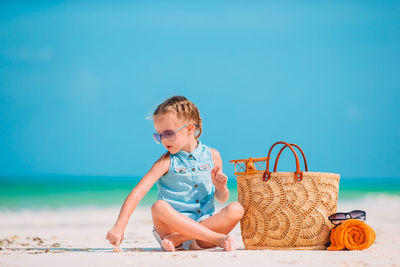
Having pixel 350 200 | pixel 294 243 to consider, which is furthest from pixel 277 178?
pixel 350 200

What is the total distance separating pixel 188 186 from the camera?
3.94 m

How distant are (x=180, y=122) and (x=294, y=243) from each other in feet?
4.24

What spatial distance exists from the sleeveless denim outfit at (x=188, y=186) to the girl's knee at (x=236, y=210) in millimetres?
258

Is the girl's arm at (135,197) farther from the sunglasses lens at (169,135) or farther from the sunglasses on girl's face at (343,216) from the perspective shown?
the sunglasses on girl's face at (343,216)

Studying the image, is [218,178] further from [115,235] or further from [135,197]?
[115,235]

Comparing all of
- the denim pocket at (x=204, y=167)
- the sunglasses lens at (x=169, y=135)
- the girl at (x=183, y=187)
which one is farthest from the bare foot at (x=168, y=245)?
the sunglasses lens at (x=169, y=135)

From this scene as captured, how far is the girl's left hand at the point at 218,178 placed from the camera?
3852mm

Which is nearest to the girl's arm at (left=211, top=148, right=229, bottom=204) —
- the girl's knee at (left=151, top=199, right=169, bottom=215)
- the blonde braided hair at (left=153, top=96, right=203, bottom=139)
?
the blonde braided hair at (left=153, top=96, right=203, bottom=139)

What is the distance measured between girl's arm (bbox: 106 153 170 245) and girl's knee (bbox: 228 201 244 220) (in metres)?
0.59

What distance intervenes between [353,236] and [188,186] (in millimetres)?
1316

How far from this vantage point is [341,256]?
332 cm

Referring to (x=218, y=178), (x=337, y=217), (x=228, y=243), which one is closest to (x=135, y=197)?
(x=218, y=178)

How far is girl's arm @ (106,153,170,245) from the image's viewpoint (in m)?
3.56

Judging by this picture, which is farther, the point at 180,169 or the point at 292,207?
the point at 180,169
